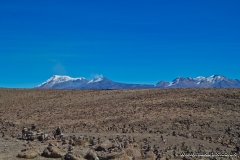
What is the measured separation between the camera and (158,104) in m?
→ 26.5

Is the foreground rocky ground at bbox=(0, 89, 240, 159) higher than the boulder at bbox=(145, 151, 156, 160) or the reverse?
higher

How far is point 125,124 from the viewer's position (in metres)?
22.8

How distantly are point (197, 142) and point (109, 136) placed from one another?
4959 mm

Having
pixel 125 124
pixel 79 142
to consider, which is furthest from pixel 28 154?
pixel 125 124

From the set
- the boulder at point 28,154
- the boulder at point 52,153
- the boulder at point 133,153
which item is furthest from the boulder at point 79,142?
the boulder at point 133,153

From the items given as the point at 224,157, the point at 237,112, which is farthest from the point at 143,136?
the point at 237,112

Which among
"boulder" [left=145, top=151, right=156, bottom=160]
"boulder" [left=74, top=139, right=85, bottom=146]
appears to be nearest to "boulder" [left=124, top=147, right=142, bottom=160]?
"boulder" [left=145, top=151, right=156, bottom=160]

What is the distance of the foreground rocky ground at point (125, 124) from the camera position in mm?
14844

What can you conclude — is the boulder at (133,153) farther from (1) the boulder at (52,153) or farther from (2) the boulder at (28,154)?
(2) the boulder at (28,154)

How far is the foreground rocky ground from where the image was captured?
14.8 metres

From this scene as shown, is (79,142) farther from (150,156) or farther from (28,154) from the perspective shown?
(150,156)

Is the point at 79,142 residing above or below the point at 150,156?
above

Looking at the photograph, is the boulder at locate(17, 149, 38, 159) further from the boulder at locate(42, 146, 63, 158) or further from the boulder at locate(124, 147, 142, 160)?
the boulder at locate(124, 147, 142, 160)

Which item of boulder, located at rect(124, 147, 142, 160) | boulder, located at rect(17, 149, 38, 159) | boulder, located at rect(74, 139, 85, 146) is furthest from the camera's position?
boulder, located at rect(74, 139, 85, 146)
